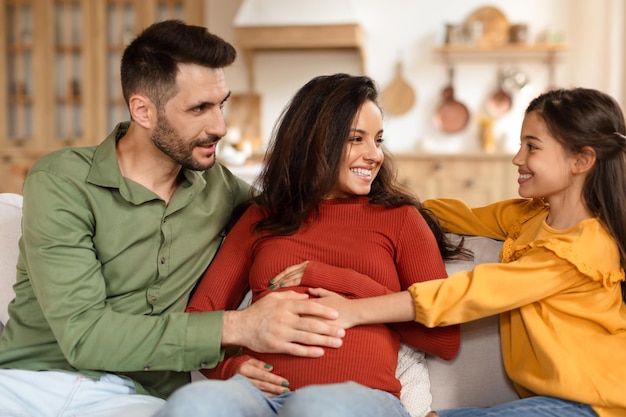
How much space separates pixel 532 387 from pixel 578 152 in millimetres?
538

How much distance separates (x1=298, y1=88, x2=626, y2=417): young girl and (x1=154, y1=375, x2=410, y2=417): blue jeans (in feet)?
0.78

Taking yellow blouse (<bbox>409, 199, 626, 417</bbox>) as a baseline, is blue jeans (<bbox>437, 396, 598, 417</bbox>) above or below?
below

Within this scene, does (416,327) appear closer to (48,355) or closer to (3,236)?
(48,355)

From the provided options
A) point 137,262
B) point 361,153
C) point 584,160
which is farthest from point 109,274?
point 584,160

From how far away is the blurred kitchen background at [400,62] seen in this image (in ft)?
17.6

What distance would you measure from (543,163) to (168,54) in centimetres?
94

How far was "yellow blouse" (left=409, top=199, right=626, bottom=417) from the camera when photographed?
1552 millimetres

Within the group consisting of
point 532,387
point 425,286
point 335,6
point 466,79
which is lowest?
point 532,387

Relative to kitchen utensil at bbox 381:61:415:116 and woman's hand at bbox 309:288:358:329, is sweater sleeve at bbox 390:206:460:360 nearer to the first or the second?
woman's hand at bbox 309:288:358:329

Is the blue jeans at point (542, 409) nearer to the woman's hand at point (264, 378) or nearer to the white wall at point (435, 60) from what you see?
the woman's hand at point (264, 378)

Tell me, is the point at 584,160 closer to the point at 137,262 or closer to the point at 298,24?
the point at 137,262

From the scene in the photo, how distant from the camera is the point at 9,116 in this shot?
6.80 m

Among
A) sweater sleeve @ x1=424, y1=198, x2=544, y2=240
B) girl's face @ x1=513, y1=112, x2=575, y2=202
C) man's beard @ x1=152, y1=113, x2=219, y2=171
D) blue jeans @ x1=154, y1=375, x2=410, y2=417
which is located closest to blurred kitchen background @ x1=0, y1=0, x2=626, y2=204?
sweater sleeve @ x1=424, y1=198, x2=544, y2=240

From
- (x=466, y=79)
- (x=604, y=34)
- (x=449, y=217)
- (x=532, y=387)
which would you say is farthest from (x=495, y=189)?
(x=532, y=387)
